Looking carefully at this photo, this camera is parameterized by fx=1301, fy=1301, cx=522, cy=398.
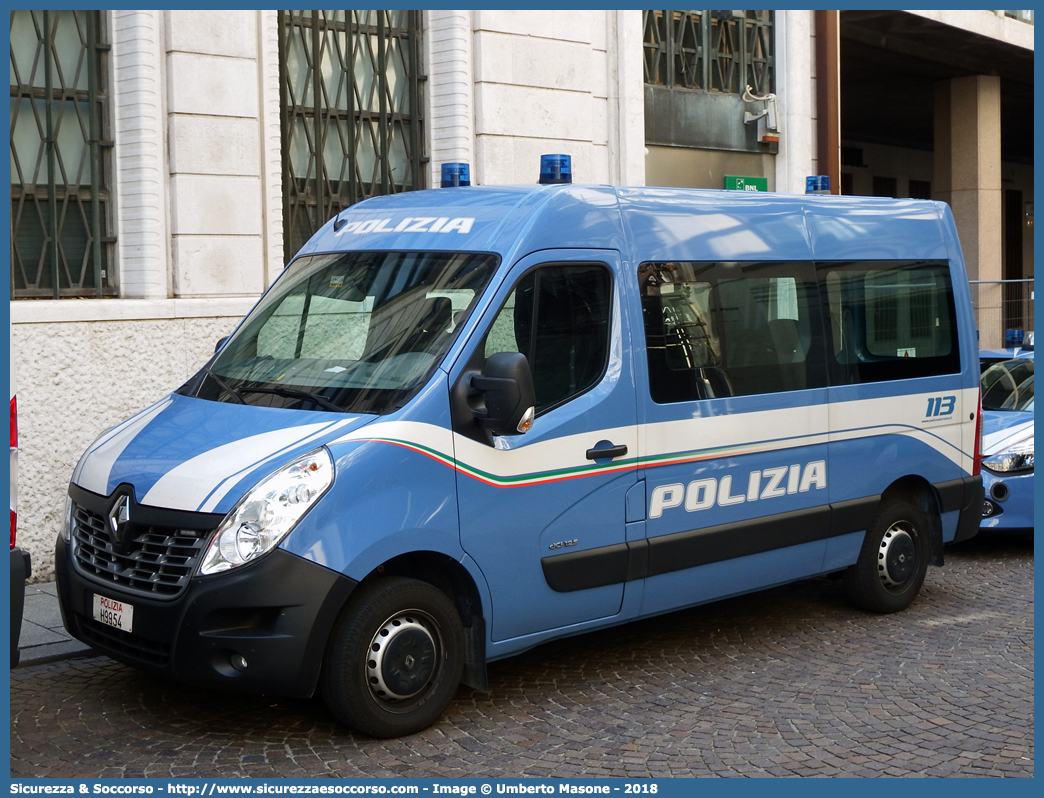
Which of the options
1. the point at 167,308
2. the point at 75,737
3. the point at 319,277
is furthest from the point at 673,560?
the point at 167,308

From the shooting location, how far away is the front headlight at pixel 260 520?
15.9ft

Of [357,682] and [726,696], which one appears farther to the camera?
[726,696]

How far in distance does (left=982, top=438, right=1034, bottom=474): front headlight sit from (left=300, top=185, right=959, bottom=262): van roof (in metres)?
2.35

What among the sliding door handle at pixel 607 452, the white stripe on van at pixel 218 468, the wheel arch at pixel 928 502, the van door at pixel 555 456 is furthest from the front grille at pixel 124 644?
the wheel arch at pixel 928 502

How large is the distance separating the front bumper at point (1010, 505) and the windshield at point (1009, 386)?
3.33 feet

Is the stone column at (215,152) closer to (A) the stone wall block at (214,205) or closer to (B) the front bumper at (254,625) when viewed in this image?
(A) the stone wall block at (214,205)

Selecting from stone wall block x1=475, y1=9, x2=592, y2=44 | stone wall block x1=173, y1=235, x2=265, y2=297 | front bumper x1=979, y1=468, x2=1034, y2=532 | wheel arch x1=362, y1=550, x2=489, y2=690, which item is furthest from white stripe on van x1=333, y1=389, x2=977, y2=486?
stone wall block x1=475, y1=9, x2=592, y2=44

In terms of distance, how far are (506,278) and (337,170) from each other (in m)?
5.57

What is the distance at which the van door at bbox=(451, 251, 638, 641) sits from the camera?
5363mm

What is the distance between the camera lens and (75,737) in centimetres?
528

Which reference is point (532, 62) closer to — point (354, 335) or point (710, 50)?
point (710, 50)

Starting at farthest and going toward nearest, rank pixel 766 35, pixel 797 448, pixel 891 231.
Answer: pixel 766 35 → pixel 891 231 → pixel 797 448

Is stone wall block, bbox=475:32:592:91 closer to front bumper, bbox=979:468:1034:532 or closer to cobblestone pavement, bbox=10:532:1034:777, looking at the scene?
front bumper, bbox=979:468:1034:532

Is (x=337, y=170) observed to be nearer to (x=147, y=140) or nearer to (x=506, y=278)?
(x=147, y=140)
